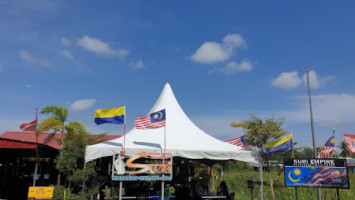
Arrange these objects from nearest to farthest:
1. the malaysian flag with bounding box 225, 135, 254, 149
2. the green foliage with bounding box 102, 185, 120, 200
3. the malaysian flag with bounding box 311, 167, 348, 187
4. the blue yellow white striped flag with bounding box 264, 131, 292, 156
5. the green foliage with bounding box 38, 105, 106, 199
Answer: the malaysian flag with bounding box 311, 167, 348, 187
the green foliage with bounding box 102, 185, 120, 200
the blue yellow white striped flag with bounding box 264, 131, 292, 156
the green foliage with bounding box 38, 105, 106, 199
the malaysian flag with bounding box 225, 135, 254, 149

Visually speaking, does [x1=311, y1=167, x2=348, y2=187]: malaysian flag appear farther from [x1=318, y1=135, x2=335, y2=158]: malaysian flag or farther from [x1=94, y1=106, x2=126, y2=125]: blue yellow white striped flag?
[x1=94, y1=106, x2=126, y2=125]: blue yellow white striped flag

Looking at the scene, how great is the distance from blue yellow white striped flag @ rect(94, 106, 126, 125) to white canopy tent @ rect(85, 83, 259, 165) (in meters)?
0.80

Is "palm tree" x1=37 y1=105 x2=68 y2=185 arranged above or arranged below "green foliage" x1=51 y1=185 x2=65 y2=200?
above

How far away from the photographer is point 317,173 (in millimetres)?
8711

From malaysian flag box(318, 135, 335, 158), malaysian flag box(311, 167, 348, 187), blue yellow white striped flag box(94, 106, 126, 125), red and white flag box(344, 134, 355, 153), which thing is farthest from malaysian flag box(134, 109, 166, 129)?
malaysian flag box(318, 135, 335, 158)

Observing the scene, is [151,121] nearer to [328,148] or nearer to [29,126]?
[29,126]

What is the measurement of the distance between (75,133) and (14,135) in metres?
18.5

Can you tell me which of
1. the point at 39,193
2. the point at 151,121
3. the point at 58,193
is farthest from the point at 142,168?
the point at 58,193

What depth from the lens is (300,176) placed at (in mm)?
8922

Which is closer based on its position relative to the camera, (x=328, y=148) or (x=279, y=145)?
(x=279, y=145)

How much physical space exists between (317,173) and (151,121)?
597 centimetres

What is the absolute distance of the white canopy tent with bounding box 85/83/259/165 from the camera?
9303 mm

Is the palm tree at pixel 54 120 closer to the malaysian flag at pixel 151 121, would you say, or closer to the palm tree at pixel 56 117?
the palm tree at pixel 56 117

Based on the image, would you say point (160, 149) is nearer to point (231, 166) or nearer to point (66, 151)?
point (66, 151)
